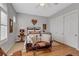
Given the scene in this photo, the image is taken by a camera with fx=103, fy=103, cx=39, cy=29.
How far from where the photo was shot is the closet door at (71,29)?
6.44 ft

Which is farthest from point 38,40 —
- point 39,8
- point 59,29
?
point 39,8

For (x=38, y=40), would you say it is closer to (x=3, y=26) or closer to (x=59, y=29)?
(x=59, y=29)

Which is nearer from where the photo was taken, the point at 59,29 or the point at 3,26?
the point at 3,26

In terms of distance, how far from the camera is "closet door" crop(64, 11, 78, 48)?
77.2 inches

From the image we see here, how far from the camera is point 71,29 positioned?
2.01 metres

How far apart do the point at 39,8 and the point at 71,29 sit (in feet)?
2.46

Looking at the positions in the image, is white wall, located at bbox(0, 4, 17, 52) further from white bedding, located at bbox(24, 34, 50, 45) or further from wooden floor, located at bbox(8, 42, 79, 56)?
white bedding, located at bbox(24, 34, 50, 45)

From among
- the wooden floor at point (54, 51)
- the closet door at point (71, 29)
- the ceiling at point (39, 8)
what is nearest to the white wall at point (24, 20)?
the ceiling at point (39, 8)

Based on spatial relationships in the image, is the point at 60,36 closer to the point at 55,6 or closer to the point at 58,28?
the point at 58,28

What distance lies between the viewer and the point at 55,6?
2010mm

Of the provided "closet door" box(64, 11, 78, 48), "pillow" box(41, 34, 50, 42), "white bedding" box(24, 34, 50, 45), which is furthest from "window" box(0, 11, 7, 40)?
"closet door" box(64, 11, 78, 48)

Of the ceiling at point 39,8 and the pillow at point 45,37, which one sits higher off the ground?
the ceiling at point 39,8

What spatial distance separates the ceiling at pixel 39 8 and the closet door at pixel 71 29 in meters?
0.23

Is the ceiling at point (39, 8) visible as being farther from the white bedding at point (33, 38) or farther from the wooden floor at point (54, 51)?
the wooden floor at point (54, 51)
